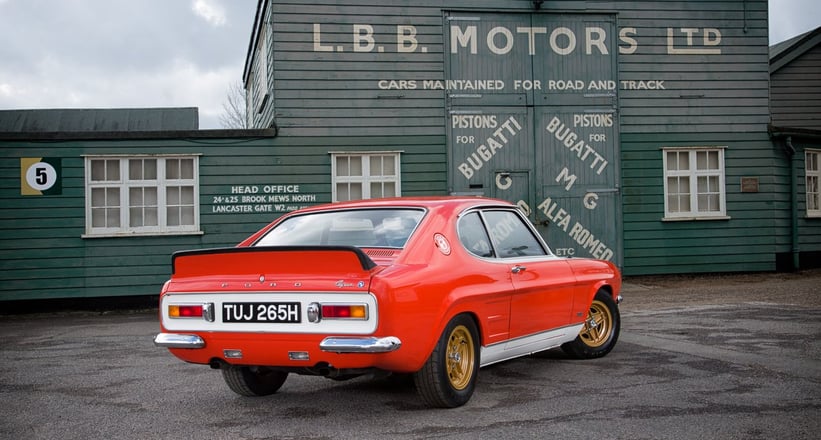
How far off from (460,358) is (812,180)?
1441 cm

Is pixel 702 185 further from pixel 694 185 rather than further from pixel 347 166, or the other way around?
A: pixel 347 166

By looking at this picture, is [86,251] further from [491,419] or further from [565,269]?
[491,419]

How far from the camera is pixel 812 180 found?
1741 centimetres

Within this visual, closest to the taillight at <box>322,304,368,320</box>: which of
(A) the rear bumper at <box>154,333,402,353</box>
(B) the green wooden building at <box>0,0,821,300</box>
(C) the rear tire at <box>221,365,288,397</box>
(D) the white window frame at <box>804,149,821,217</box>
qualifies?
(A) the rear bumper at <box>154,333,402,353</box>

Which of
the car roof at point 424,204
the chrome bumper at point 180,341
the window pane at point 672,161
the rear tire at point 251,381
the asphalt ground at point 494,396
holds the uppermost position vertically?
the window pane at point 672,161

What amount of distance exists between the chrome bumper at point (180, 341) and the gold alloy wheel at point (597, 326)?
11.7ft

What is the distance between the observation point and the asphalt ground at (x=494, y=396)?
491 cm

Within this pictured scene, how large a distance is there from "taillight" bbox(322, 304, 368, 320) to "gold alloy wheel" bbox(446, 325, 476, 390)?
0.78 metres

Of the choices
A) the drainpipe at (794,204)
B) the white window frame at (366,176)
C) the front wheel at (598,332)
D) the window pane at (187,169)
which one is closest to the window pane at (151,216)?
the window pane at (187,169)

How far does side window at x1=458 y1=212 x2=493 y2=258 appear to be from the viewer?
5.85 meters

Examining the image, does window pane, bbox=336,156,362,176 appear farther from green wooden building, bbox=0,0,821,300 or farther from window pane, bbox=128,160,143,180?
window pane, bbox=128,160,143,180

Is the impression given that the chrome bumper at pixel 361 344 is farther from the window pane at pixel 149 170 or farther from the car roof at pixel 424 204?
the window pane at pixel 149 170

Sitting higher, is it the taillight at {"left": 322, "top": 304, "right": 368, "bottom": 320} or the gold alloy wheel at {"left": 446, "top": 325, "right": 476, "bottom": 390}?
the taillight at {"left": 322, "top": 304, "right": 368, "bottom": 320}

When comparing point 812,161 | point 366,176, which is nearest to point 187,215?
point 366,176
